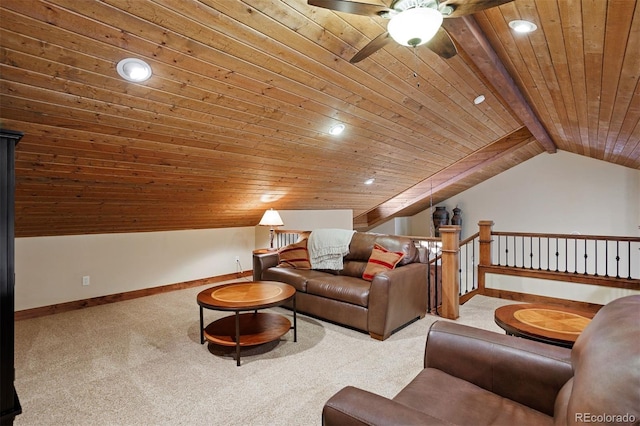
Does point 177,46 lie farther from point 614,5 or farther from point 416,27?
point 614,5

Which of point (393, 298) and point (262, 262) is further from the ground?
point (262, 262)

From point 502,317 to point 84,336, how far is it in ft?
12.1

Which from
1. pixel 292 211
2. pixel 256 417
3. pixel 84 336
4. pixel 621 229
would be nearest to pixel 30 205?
pixel 84 336

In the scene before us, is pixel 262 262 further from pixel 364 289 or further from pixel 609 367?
pixel 609 367

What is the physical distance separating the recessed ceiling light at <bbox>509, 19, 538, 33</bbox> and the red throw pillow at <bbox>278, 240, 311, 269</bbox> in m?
3.03

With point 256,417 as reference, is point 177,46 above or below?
above

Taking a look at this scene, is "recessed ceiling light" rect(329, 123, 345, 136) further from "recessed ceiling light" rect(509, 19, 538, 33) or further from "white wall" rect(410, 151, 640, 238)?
"white wall" rect(410, 151, 640, 238)

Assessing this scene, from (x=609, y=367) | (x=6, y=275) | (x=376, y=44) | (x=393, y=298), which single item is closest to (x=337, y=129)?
(x=376, y=44)

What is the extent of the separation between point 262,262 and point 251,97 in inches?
84.4

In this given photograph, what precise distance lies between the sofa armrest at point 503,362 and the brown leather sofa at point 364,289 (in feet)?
4.64

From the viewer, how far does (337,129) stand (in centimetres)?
368

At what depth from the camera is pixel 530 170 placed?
6.85 meters

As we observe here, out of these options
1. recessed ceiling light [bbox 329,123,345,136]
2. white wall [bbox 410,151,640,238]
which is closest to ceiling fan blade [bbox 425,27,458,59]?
recessed ceiling light [bbox 329,123,345,136]

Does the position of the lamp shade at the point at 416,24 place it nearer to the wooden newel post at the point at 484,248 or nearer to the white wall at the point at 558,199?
the wooden newel post at the point at 484,248
